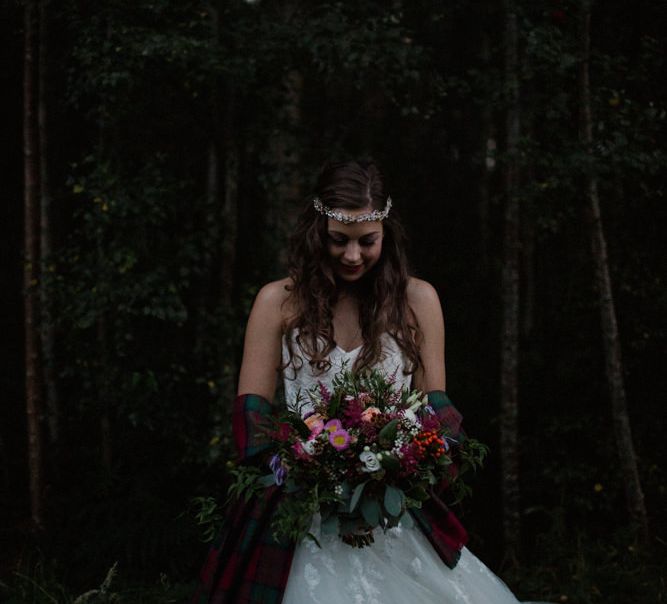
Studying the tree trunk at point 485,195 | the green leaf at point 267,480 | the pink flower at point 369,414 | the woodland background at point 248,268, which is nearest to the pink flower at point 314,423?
the pink flower at point 369,414

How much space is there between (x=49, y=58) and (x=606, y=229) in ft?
13.5

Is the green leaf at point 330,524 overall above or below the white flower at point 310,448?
below

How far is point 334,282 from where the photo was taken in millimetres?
2912

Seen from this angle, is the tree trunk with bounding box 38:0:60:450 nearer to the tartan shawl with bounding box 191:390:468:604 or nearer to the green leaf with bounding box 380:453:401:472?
the tartan shawl with bounding box 191:390:468:604

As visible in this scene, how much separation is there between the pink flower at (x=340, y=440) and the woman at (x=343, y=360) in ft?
1.29

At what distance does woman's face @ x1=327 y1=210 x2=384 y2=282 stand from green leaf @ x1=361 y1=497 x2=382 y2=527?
0.89 meters

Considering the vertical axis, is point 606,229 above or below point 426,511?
above

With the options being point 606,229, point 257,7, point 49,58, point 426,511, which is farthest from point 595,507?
point 49,58

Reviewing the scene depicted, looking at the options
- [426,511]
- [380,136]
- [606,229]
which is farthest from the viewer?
[380,136]

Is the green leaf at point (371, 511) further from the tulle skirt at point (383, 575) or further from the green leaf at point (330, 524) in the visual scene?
the tulle skirt at point (383, 575)

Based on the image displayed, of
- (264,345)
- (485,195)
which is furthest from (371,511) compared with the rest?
(485,195)

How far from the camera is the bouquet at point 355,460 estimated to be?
85.3 inches

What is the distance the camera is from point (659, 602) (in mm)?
4324

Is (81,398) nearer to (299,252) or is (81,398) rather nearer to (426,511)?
(299,252)
